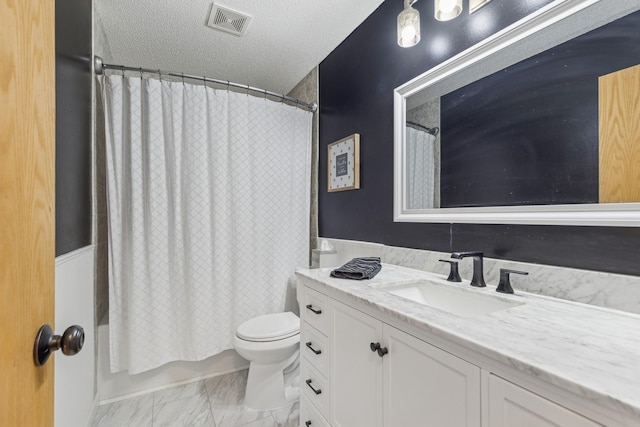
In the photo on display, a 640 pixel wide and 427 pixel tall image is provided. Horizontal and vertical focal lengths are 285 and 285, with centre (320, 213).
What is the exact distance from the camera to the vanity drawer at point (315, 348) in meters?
1.18

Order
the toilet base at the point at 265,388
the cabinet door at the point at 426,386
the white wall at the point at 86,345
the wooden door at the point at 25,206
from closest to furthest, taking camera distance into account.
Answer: the wooden door at the point at 25,206, the cabinet door at the point at 426,386, the white wall at the point at 86,345, the toilet base at the point at 265,388

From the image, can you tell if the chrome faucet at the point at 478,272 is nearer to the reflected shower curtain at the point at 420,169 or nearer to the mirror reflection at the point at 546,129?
the mirror reflection at the point at 546,129

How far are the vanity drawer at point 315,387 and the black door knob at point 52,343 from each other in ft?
3.01

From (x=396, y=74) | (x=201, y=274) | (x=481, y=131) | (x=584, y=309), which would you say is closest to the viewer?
(x=584, y=309)

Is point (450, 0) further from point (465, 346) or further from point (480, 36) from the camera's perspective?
point (465, 346)

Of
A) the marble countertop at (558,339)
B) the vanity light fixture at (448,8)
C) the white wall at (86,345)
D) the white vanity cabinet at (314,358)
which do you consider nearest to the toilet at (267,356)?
the white vanity cabinet at (314,358)

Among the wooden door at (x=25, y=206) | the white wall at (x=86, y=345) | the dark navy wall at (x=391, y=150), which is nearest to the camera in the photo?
the wooden door at (x=25, y=206)

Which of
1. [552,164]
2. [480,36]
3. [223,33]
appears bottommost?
[552,164]

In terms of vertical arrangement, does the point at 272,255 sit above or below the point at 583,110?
below

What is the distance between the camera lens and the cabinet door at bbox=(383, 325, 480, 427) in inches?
25.2

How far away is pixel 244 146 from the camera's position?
80.7 inches

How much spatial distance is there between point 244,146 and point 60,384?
1552 millimetres

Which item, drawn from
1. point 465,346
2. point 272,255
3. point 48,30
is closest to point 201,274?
point 272,255

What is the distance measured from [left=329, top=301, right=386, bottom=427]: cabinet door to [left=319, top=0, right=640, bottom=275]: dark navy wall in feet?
1.86
